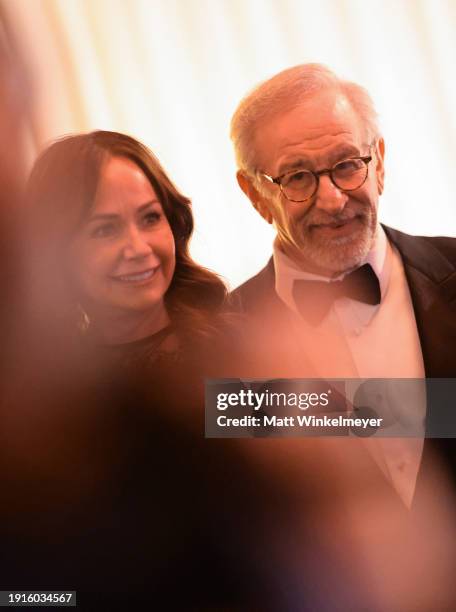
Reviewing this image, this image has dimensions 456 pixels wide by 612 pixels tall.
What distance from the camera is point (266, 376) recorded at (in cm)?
157

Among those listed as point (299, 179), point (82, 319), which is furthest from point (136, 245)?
point (299, 179)

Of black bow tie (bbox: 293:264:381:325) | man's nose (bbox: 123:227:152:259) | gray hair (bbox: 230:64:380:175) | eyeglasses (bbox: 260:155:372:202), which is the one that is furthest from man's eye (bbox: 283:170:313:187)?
man's nose (bbox: 123:227:152:259)

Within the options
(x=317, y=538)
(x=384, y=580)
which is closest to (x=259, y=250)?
(x=317, y=538)

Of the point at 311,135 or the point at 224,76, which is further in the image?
the point at 224,76

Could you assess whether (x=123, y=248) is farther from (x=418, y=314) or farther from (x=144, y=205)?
(x=418, y=314)

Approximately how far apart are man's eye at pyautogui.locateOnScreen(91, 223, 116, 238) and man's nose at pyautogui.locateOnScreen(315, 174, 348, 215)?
45cm

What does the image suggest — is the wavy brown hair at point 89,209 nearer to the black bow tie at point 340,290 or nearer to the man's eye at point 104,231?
the man's eye at point 104,231

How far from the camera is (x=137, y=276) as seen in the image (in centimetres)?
154

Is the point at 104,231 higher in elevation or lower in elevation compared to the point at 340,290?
higher

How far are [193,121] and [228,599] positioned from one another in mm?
1091

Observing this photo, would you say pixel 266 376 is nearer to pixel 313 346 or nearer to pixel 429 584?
pixel 313 346

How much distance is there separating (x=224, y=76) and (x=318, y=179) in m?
0.35

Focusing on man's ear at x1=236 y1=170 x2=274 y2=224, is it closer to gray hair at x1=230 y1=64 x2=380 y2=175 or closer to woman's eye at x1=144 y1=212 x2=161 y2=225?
gray hair at x1=230 y1=64 x2=380 y2=175

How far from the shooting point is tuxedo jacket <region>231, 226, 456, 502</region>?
153 centimetres
